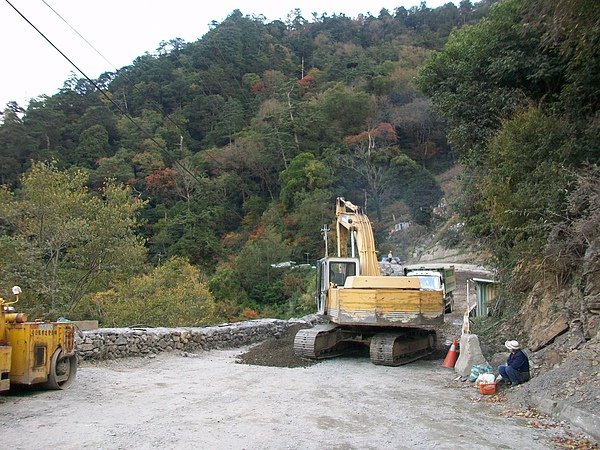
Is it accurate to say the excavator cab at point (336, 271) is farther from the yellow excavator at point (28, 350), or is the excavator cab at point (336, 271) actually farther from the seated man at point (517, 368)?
the yellow excavator at point (28, 350)

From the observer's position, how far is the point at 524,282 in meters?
11.5

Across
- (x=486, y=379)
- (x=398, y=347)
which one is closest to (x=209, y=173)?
(x=398, y=347)

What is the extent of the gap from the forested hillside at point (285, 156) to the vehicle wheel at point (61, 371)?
719 centimetres

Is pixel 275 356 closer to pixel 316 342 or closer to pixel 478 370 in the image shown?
pixel 316 342

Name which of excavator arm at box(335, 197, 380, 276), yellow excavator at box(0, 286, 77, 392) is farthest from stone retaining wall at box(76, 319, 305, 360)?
excavator arm at box(335, 197, 380, 276)

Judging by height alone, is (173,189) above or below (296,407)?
above

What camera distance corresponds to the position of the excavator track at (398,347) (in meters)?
11.5

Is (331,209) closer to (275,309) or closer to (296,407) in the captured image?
(275,309)

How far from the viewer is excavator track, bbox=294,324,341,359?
1202 cm

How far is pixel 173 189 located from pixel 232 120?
13.4m

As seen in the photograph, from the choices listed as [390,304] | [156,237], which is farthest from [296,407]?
[156,237]

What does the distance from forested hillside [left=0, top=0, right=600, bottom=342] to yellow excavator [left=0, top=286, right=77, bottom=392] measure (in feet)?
23.1

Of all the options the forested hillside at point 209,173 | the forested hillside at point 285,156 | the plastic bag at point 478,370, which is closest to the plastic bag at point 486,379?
the plastic bag at point 478,370

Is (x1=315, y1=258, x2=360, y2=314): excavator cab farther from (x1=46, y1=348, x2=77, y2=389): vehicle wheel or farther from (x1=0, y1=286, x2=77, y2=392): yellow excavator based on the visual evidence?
(x1=0, y1=286, x2=77, y2=392): yellow excavator
